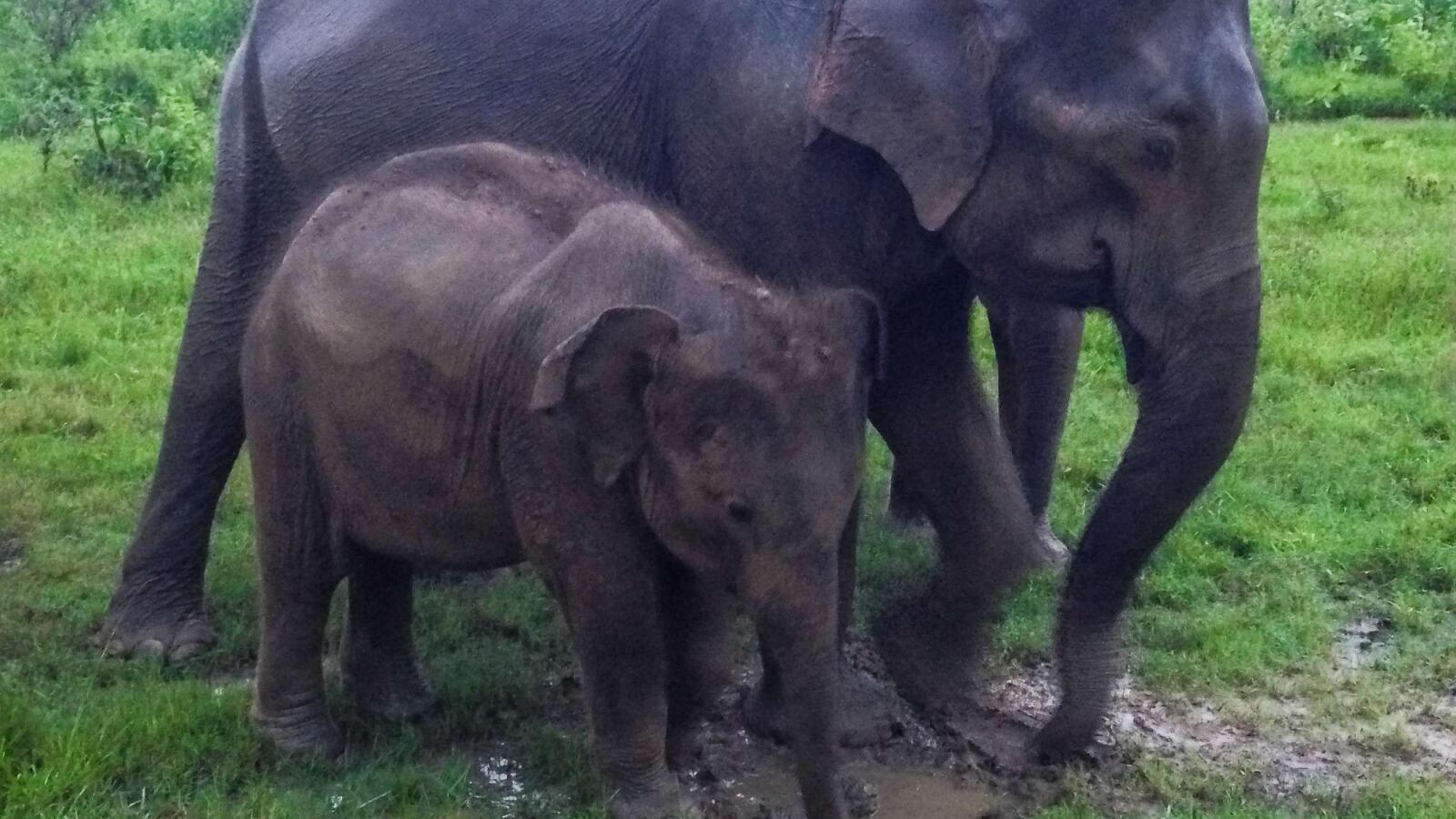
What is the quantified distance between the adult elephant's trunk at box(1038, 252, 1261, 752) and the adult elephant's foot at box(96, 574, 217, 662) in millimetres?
1851

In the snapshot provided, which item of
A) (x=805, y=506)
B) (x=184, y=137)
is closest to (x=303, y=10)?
(x=805, y=506)

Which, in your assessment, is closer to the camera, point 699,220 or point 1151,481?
point 1151,481

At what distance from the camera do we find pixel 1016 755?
361 centimetres

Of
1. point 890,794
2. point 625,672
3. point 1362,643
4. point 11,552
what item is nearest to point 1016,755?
point 890,794

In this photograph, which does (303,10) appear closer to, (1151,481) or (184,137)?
(1151,481)

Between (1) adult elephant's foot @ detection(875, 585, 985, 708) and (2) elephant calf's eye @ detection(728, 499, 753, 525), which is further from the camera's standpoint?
(1) adult elephant's foot @ detection(875, 585, 985, 708)

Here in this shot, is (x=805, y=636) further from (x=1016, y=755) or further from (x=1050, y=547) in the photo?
(x=1050, y=547)

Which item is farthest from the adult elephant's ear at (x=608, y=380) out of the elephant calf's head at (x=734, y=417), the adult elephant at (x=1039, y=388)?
the adult elephant at (x=1039, y=388)

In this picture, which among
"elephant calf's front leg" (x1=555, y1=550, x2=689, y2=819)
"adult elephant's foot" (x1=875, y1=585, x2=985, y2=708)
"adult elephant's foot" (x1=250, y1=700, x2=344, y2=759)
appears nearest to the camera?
"elephant calf's front leg" (x1=555, y1=550, x2=689, y2=819)

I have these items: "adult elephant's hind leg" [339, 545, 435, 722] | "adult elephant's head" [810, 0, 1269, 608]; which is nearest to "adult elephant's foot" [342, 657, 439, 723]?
"adult elephant's hind leg" [339, 545, 435, 722]

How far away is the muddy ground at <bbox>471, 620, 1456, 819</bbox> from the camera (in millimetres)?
3412

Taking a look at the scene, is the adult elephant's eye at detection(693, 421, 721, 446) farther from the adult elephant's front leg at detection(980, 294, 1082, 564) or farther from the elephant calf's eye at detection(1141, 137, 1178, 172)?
the adult elephant's front leg at detection(980, 294, 1082, 564)

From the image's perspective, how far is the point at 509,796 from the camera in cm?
339

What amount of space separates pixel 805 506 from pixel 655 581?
15.6 inches
